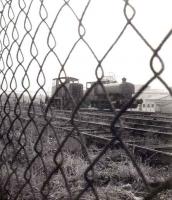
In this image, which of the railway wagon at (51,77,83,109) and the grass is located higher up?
the railway wagon at (51,77,83,109)

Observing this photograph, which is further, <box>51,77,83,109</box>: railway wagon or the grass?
the grass

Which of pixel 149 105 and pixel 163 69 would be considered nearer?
pixel 163 69

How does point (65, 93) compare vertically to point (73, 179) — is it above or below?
above

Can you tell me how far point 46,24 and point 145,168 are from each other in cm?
303

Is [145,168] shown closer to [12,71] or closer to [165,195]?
[165,195]

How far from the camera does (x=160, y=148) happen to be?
589 centimetres

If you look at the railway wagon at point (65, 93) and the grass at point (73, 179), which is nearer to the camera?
the railway wagon at point (65, 93)

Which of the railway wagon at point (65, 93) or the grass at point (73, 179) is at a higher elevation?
the railway wagon at point (65, 93)

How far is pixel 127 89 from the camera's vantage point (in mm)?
21469

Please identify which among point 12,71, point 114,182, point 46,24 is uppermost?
point 46,24

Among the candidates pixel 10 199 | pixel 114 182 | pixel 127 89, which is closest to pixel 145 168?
pixel 114 182

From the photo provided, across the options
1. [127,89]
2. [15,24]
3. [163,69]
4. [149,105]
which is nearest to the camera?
[163,69]

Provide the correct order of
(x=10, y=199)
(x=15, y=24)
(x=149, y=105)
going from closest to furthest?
(x=15, y=24) < (x=10, y=199) < (x=149, y=105)

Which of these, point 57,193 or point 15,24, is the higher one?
point 15,24
